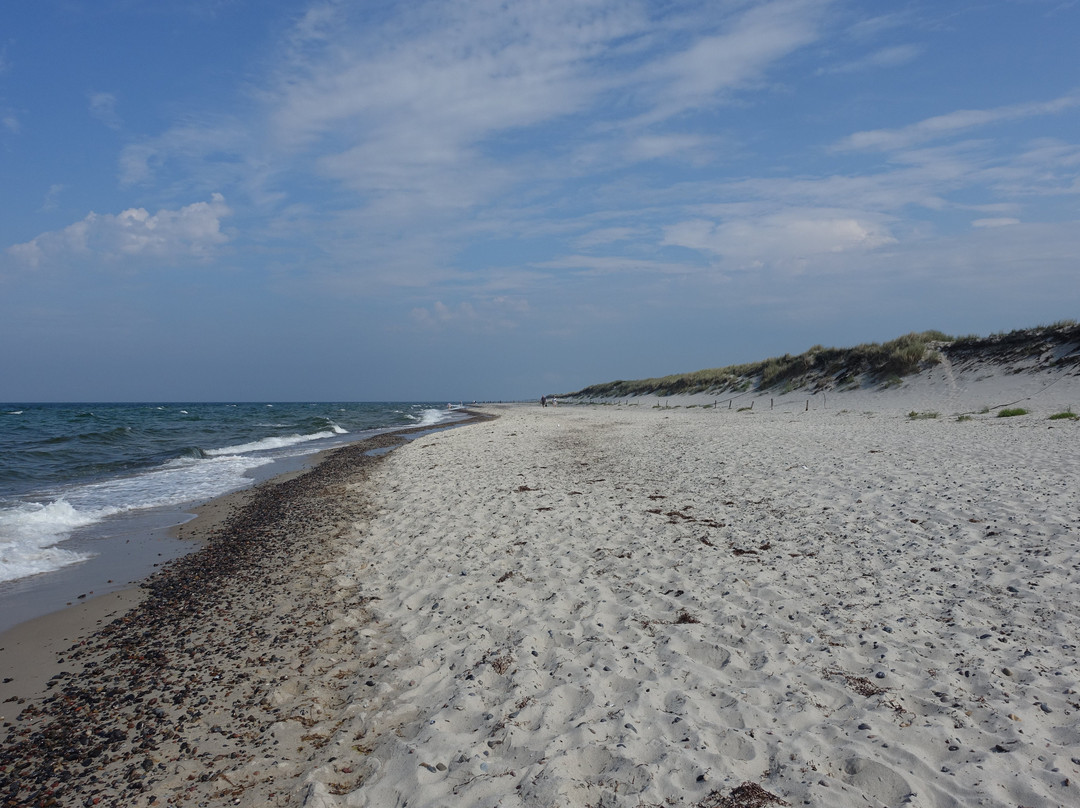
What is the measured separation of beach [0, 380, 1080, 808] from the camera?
327 cm

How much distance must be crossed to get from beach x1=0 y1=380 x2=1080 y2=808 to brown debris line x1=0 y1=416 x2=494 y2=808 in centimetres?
3

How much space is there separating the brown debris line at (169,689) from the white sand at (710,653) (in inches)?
14.1

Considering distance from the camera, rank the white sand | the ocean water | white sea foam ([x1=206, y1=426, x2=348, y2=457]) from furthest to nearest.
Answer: white sea foam ([x1=206, y1=426, x2=348, y2=457]) < the ocean water < the white sand

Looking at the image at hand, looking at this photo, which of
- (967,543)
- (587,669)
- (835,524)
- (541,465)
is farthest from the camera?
(541,465)

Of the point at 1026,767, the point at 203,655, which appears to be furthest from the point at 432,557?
the point at 1026,767

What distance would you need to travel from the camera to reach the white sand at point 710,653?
322 cm

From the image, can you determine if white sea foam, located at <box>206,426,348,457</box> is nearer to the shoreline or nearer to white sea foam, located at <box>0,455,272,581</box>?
white sea foam, located at <box>0,455,272,581</box>

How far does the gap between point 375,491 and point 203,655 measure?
7.53 m

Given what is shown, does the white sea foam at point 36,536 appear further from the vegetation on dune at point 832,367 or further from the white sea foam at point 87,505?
the vegetation on dune at point 832,367

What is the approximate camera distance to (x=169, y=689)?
4676 millimetres

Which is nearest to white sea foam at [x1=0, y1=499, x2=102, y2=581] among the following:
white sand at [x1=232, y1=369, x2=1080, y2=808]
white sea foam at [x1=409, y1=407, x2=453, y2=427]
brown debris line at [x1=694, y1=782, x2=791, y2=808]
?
white sand at [x1=232, y1=369, x2=1080, y2=808]

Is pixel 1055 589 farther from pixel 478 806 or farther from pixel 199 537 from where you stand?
pixel 199 537

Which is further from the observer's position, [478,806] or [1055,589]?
[1055,589]

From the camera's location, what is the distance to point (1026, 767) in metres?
3.04
